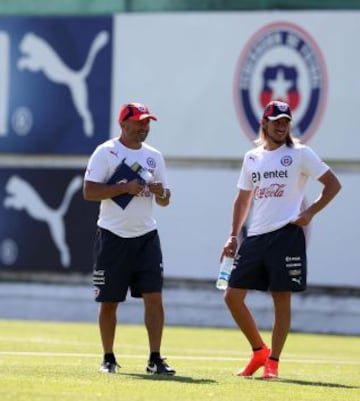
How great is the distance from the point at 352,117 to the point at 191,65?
96.0 inches

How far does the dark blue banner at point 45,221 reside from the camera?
21.3m

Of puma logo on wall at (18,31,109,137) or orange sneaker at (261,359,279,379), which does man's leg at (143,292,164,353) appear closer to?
orange sneaker at (261,359,279,379)

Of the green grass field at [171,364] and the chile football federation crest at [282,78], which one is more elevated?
the chile football federation crest at [282,78]

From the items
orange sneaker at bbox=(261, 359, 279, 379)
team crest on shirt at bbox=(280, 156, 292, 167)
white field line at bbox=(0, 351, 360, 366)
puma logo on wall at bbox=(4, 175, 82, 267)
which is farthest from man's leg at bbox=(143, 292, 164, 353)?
puma logo on wall at bbox=(4, 175, 82, 267)

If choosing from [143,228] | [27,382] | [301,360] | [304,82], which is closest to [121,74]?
[304,82]

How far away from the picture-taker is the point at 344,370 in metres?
12.5

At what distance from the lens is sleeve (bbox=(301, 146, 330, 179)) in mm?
11055

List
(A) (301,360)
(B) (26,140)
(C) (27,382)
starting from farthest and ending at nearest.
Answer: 1. (B) (26,140)
2. (A) (301,360)
3. (C) (27,382)

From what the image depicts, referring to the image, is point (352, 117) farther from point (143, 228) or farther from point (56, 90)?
point (143, 228)

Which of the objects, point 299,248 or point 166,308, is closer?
point 299,248

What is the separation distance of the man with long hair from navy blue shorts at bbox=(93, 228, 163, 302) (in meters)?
0.61

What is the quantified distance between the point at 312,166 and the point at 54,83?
10.8 meters

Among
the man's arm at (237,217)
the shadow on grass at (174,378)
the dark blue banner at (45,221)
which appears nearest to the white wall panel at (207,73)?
the dark blue banner at (45,221)

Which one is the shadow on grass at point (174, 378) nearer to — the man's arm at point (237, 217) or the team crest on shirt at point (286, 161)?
the man's arm at point (237, 217)
